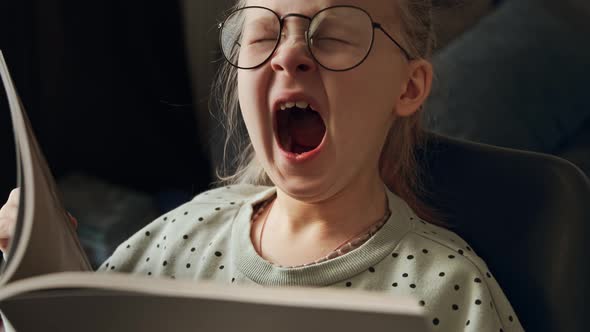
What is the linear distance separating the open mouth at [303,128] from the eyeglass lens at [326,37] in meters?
0.10

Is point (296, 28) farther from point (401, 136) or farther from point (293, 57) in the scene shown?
point (401, 136)

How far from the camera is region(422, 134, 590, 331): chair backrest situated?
3.49ft

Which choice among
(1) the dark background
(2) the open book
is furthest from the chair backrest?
(1) the dark background

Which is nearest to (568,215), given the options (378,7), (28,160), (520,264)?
(520,264)

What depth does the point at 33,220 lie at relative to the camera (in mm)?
839

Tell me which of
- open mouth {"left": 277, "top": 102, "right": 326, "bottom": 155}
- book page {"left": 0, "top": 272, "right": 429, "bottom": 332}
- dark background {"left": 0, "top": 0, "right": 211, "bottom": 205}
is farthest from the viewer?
dark background {"left": 0, "top": 0, "right": 211, "bottom": 205}

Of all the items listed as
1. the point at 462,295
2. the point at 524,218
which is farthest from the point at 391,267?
the point at 524,218

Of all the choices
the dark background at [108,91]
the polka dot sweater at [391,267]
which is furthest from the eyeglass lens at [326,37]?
the dark background at [108,91]

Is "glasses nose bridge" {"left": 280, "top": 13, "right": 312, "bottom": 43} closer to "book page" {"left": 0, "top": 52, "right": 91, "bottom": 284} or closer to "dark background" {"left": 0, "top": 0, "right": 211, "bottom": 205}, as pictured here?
"book page" {"left": 0, "top": 52, "right": 91, "bottom": 284}

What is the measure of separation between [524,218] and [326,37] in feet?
1.27

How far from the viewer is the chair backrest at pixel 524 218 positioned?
1.06 meters

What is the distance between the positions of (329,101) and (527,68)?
93cm

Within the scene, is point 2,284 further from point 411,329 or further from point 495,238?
point 495,238

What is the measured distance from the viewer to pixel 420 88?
1148mm
